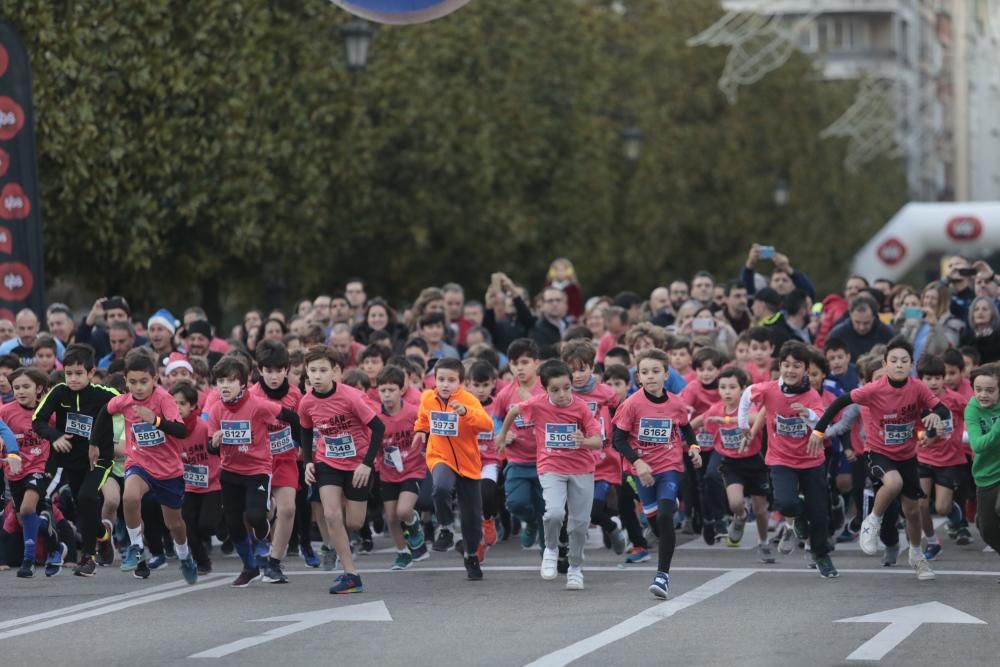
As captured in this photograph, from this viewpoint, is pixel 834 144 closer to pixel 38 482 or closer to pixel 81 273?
pixel 81 273

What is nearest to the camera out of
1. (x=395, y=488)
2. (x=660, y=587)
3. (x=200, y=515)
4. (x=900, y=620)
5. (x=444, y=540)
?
(x=900, y=620)

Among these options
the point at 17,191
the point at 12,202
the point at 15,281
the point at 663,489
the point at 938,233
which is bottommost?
the point at 663,489

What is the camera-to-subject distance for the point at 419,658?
10.8 meters

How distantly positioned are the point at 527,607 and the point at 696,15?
48.7 m

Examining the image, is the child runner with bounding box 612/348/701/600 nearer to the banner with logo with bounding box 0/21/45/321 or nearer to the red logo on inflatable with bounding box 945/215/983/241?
the banner with logo with bounding box 0/21/45/321

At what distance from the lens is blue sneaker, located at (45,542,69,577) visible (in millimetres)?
15680

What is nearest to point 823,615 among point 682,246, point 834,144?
point 682,246

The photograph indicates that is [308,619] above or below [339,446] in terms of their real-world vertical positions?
below

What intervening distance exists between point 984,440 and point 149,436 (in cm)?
549

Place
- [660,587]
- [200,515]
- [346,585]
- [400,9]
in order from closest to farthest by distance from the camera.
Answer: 1. [660,587]
2. [346,585]
3. [200,515]
4. [400,9]

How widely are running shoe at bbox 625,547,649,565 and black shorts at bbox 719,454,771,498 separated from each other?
0.94 metres

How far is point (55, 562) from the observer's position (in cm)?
1580

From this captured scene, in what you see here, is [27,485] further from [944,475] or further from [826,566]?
[944,475]

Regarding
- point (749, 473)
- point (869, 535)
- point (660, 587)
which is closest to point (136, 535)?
point (660, 587)
